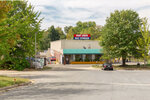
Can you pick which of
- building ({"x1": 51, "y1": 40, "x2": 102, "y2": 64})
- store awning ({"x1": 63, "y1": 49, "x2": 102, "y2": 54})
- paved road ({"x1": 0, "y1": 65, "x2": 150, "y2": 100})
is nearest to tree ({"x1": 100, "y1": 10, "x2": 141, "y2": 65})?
store awning ({"x1": 63, "y1": 49, "x2": 102, "y2": 54})

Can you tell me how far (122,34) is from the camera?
40.5m

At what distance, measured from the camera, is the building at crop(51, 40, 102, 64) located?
56438 mm

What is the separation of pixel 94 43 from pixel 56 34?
59.3 meters

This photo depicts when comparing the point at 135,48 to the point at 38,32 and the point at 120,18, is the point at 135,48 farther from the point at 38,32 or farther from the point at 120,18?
the point at 38,32

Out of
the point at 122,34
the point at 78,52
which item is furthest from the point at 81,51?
the point at 122,34

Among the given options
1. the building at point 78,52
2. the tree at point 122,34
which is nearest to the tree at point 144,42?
the tree at point 122,34

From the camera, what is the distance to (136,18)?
42.7m

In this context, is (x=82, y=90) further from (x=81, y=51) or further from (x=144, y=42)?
(x=81, y=51)

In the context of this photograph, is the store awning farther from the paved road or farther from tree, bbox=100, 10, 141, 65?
the paved road

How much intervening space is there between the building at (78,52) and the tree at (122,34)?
1385cm

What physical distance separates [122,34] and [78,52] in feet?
61.3

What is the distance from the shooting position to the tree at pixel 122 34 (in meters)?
40.4

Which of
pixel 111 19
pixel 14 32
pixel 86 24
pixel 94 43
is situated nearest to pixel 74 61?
pixel 94 43

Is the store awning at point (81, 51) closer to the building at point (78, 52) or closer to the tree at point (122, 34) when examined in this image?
the building at point (78, 52)
